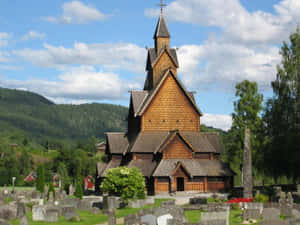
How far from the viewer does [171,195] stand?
45.0 m

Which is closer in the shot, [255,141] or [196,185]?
[196,185]

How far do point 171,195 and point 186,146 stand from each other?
5.86 meters

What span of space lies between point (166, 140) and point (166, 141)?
384 mm

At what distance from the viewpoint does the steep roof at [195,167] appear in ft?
152

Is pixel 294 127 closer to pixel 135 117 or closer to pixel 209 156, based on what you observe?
pixel 209 156

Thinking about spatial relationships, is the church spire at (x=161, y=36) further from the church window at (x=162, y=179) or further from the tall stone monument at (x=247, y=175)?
the tall stone monument at (x=247, y=175)

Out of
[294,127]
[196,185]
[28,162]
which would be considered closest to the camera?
[294,127]

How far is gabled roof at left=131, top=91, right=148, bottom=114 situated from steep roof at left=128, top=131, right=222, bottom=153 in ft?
12.3

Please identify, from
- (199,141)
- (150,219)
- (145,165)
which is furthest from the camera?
(199,141)

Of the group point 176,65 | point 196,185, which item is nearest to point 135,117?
point 176,65

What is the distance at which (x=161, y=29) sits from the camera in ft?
181

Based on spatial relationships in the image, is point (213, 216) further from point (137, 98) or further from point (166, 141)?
point (137, 98)

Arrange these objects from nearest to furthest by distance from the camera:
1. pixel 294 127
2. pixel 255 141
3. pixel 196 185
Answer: pixel 294 127 < pixel 196 185 < pixel 255 141

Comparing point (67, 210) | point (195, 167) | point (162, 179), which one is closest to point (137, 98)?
point (195, 167)
